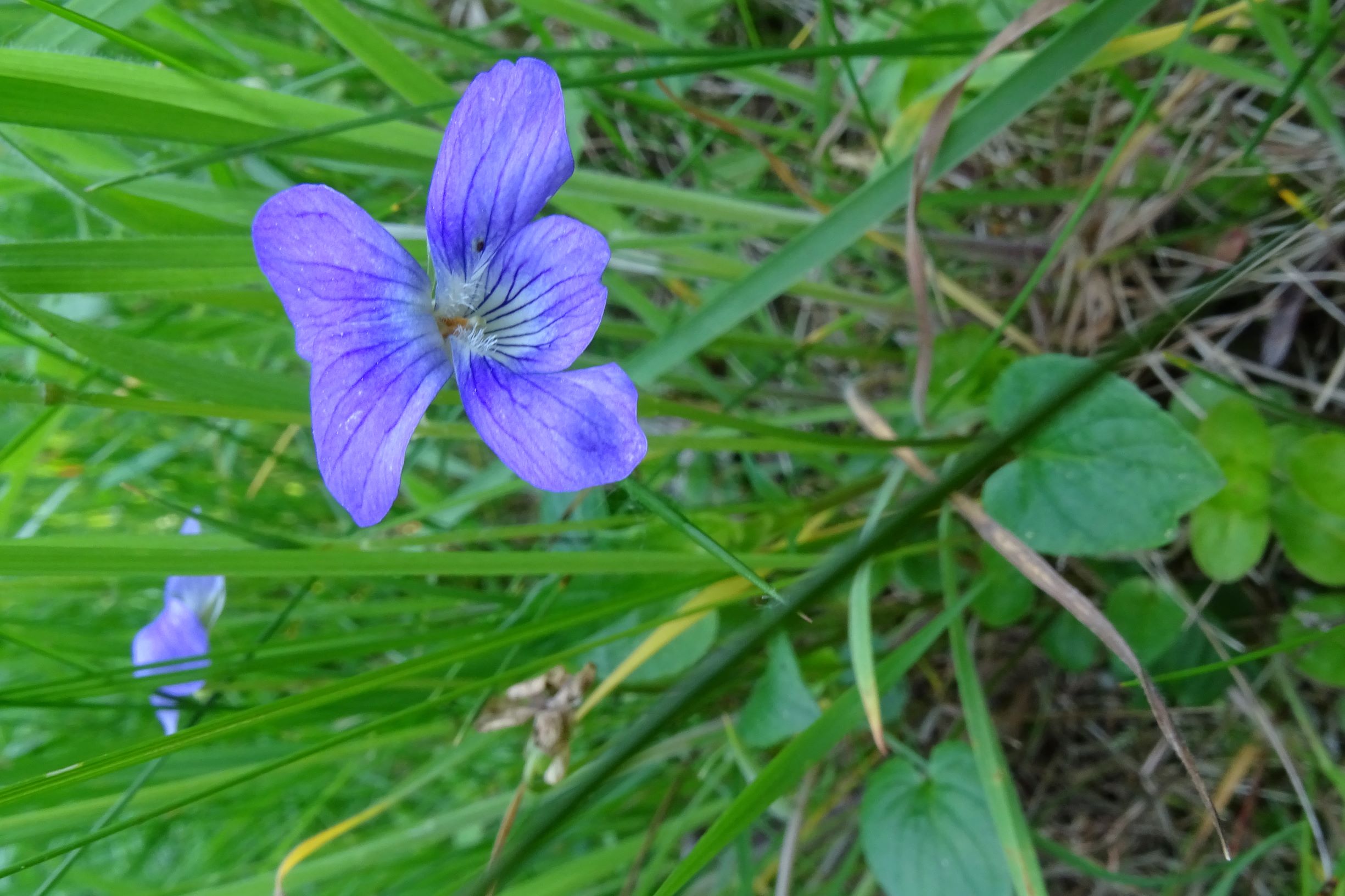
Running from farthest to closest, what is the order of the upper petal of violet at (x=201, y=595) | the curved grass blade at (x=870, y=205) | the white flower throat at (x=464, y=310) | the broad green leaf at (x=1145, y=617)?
1. the upper petal of violet at (x=201, y=595)
2. the broad green leaf at (x=1145, y=617)
3. the curved grass blade at (x=870, y=205)
4. the white flower throat at (x=464, y=310)

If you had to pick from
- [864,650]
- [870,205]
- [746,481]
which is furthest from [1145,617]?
[746,481]

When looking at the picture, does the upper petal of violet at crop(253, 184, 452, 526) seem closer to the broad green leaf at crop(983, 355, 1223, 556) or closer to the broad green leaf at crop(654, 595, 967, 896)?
the broad green leaf at crop(654, 595, 967, 896)

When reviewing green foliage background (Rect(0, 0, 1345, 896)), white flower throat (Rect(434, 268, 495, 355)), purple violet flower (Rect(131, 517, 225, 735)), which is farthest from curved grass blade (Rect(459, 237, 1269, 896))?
purple violet flower (Rect(131, 517, 225, 735))

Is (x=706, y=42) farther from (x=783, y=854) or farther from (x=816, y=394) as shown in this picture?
(x=783, y=854)

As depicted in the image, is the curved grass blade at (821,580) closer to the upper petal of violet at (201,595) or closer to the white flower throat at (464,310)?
the white flower throat at (464,310)

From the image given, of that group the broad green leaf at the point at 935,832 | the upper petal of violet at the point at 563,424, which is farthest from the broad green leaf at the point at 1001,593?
the upper petal of violet at the point at 563,424
